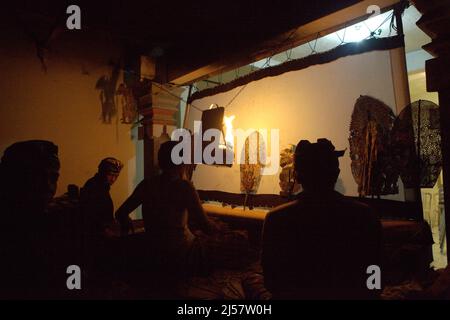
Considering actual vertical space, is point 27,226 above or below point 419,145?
below

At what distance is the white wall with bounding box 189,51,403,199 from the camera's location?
466 centimetres

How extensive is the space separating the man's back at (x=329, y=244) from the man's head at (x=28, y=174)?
2.35 m

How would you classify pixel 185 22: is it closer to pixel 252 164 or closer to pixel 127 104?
pixel 127 104

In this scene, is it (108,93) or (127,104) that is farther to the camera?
(108,93)

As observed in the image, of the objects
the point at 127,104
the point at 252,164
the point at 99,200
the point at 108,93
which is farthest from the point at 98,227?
the point at 108,93

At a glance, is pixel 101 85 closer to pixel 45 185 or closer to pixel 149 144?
pixel 149 144

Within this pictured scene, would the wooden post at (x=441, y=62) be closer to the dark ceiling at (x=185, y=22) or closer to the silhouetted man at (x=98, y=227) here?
the dark ceiling at (x=185, y=22)

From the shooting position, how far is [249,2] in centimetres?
576

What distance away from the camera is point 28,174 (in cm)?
304

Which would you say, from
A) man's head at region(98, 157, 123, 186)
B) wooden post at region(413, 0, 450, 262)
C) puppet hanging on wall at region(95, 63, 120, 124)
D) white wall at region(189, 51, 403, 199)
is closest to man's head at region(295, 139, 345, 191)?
wooden post at region(413, 0, 450, 262)

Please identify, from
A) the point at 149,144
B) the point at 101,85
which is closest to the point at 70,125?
the point at 101,85

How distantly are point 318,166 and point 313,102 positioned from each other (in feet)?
11.1

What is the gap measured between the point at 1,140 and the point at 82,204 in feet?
13.0
